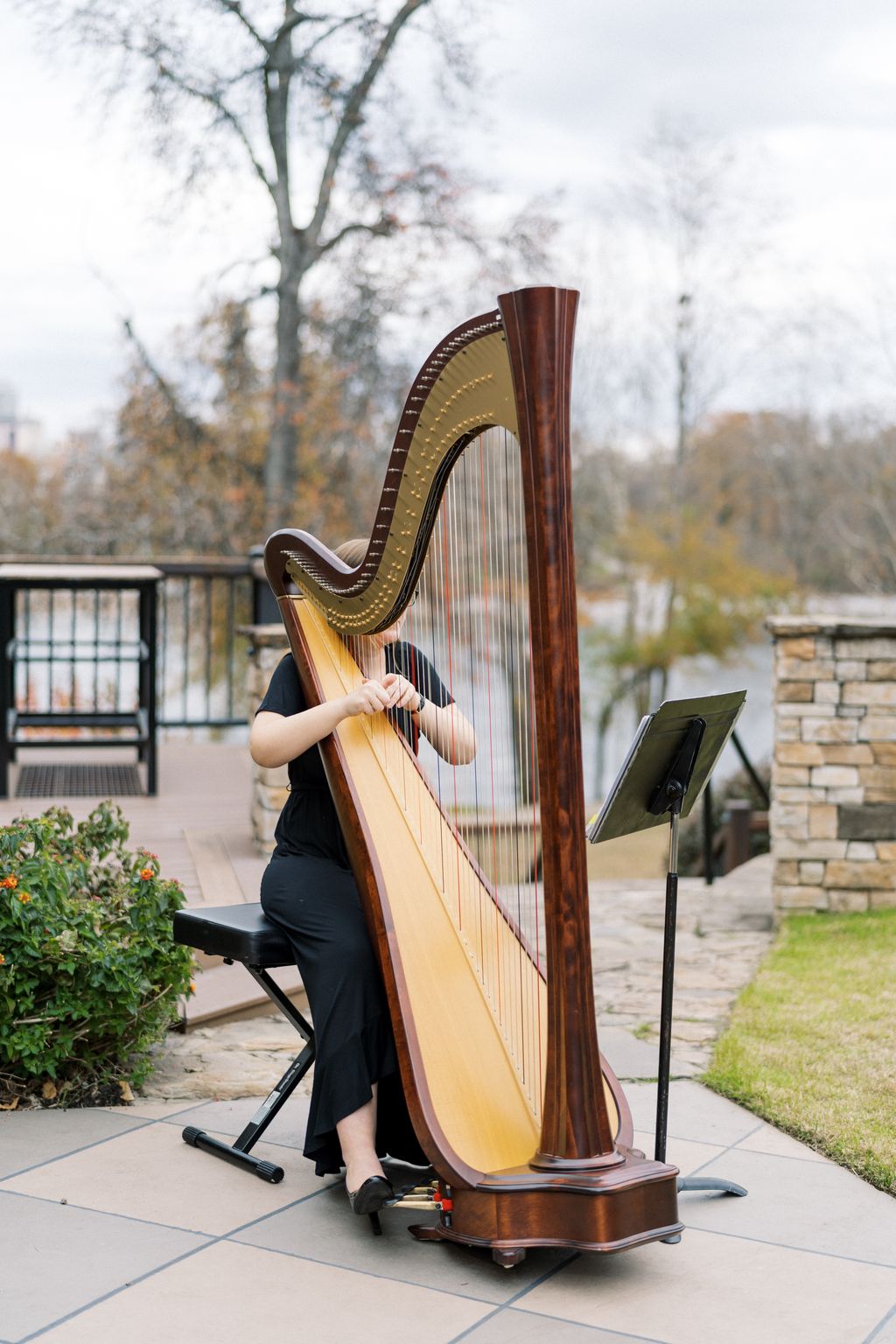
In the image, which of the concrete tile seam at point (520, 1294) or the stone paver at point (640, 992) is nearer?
the concrete tile seam at point (520, 1294)

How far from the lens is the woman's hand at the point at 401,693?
9.59ft

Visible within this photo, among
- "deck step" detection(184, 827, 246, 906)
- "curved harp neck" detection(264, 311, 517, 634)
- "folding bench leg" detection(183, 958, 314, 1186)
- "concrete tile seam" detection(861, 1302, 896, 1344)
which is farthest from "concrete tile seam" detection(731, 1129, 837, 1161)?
"deck step" detection(184, 827, 246, 906)

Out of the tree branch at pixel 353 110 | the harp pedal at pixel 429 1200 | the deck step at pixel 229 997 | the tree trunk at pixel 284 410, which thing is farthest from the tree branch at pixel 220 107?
the harp pedal at pixel 429 1200

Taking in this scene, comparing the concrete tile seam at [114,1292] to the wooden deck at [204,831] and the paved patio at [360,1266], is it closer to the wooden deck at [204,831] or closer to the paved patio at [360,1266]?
the paved patio at [360,1266]

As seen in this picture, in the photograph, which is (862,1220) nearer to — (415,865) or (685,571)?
(415,865)

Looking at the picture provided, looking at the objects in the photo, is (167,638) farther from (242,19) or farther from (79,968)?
(79,968)

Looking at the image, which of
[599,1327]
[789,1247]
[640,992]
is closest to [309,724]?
[599,1327]

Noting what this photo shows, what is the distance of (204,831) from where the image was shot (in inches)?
233

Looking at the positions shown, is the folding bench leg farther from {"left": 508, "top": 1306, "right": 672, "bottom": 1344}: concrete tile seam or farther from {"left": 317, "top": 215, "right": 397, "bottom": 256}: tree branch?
{"left": 317, "top": 215, "right": 397, "bottom": 256}: tree branch

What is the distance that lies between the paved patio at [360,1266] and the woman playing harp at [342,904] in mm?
170

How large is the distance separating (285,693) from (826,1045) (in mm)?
2044

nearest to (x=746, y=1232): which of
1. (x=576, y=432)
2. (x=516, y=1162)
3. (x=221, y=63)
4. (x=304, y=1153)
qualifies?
(x=516, y=1162)

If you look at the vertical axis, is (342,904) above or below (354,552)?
below

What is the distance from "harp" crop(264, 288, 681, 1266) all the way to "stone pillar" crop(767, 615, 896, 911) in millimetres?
2989
